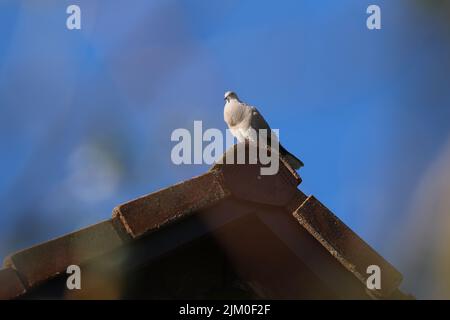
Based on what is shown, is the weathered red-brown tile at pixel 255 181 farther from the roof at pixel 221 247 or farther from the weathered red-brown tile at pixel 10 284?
the weathered red-brown tile at pixel 10 284

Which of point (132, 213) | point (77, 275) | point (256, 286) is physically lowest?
point (256, 286)

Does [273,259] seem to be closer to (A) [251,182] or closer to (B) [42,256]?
(A) [251,182]

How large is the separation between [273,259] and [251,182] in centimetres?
37

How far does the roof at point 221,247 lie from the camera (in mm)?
2330

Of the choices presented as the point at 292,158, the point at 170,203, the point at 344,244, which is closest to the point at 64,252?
the point at 170,203

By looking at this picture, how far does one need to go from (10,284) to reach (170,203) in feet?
2.11

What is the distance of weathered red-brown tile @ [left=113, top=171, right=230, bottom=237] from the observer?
2.45 meters

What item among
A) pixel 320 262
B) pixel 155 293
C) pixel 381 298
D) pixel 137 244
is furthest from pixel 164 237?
pixel 381 298

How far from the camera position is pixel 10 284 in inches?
86.4

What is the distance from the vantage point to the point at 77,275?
90.4 inches

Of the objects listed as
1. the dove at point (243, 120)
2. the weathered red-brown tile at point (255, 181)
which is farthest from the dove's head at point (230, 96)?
the weathered red-brown tile at point (255, 181)

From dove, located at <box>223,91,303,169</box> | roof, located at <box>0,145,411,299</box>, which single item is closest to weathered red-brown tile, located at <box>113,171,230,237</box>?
roof, located at <box>0,145,411,299</box>

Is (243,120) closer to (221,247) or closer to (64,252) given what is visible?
(221,247)
